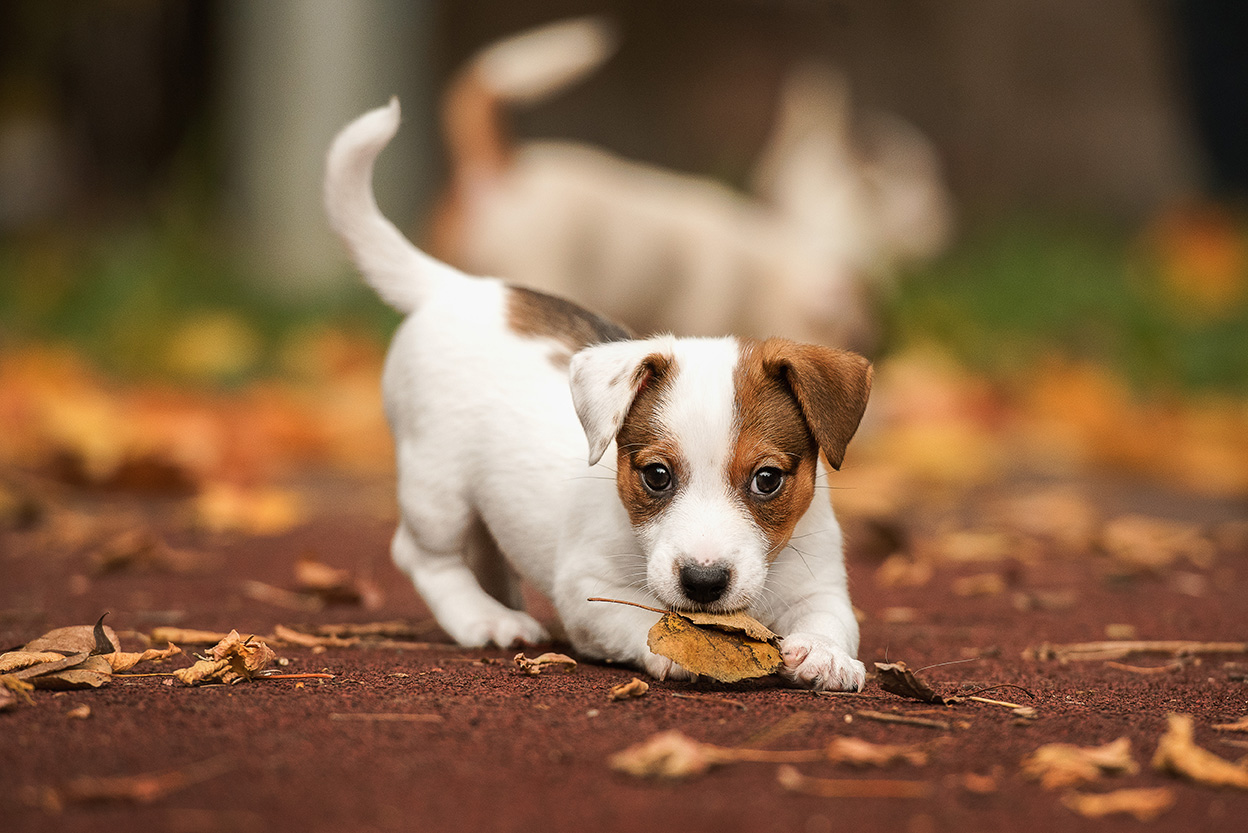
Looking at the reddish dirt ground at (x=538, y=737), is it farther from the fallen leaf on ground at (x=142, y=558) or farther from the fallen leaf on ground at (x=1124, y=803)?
the fallen leaf on ground at (x=142, y=558)

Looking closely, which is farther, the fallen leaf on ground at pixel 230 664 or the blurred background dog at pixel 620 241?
the blurred background dog at pixel 620 241

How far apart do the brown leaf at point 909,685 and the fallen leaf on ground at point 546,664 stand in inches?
26.7

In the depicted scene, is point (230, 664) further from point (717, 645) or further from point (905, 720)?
point (905, 720)

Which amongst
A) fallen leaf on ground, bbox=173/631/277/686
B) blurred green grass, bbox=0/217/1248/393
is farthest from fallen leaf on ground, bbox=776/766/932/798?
blurred green grass, bbox=0/217/1248/393

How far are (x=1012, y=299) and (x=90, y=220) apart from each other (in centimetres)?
885

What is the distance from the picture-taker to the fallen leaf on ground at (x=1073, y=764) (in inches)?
79.4

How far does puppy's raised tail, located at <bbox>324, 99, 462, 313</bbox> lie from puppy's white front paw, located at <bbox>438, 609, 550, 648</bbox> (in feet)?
3.19

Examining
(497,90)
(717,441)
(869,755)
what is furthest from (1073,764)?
(497,90)

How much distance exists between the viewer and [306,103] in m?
10.7

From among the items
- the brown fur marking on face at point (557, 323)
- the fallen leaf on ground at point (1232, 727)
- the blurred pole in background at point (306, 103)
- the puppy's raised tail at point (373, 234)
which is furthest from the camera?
the blurred pole in background at point (306, 103)

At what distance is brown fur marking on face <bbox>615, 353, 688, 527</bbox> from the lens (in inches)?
111

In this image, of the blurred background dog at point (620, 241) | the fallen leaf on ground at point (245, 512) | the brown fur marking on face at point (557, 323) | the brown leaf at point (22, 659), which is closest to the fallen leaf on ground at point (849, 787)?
the brown leaf at point (22, 659)

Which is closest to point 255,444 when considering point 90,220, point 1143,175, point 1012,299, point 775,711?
point 775,711

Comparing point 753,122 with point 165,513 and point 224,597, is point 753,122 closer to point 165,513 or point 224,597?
point 165,513
